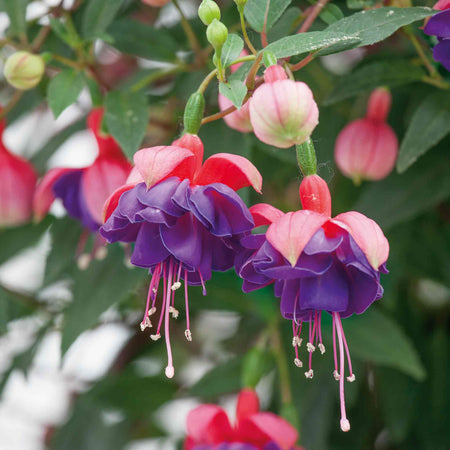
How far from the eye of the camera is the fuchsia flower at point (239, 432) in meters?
0.75

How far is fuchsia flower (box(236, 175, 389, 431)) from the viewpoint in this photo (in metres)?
0.53

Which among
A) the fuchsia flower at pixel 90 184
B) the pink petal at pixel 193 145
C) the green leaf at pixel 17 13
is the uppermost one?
the green leaf at pixel 17 13

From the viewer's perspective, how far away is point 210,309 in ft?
3.92

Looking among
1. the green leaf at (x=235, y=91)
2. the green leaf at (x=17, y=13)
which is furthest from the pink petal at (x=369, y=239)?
the green leaf at (x=17, y=13)

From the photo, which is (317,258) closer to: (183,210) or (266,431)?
(183,210)

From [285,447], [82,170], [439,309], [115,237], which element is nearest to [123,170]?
[82,170]

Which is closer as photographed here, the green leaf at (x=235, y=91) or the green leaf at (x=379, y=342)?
the green leaf at (x=235, y=91)

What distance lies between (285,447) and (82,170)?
0.39m

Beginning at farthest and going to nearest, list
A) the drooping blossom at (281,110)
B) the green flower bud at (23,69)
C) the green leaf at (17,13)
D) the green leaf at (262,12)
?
the green leaf at (17,13) → the green flower bud at (23,69) → the green leaf at (262,12) → the drooping blossom at (281,110)

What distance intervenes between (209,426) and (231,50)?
0.40 metres

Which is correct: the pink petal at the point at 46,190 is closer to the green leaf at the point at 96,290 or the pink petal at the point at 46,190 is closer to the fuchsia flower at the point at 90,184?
the fuchsia flower at the point at 90,184

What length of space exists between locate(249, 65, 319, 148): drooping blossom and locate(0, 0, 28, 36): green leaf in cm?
41

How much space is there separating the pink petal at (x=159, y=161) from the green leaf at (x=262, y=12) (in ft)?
0.48

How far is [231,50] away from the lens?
0.58 m
